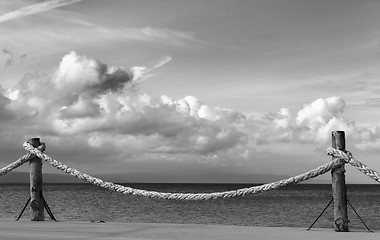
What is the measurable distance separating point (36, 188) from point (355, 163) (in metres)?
5.84

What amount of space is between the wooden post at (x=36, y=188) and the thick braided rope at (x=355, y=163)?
5.50 metres

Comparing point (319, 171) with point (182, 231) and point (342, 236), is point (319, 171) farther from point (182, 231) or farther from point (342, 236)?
point (182, 231)

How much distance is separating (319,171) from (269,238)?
1432 mm

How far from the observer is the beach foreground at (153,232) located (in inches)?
275

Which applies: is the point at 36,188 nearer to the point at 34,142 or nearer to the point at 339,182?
the point at 34,142

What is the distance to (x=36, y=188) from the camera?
9.32 metres

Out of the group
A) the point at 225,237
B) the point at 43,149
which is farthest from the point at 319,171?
the point at 43,149

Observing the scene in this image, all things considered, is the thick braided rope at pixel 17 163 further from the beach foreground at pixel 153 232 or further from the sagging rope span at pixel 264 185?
the beach foreground at pixel 153 232

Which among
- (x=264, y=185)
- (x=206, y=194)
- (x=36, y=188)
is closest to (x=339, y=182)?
(x=264, y=185)

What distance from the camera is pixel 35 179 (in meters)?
9.31

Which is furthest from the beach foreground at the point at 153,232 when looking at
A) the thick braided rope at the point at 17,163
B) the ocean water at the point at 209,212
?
the ocean water at the point at 209,212

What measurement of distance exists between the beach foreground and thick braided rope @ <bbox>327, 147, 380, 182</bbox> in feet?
2.93

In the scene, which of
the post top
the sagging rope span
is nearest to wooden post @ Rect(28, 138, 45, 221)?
the post top

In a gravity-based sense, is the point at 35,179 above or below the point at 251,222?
above
